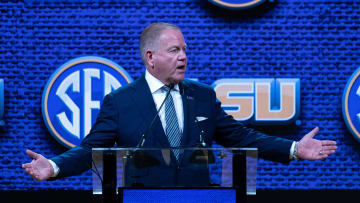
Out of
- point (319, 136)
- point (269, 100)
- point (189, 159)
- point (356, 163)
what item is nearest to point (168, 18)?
point (269, 100)

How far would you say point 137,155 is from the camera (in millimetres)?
1868

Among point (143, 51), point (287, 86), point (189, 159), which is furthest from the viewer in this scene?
point (287, 86)

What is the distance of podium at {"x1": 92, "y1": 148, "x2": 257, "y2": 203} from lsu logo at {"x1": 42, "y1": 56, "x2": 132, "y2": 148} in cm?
254

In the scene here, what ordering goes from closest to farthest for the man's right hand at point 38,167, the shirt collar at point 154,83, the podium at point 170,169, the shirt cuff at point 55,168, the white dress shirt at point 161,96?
the podium at point 170,169 → the man's right hand at point 38,167 → the shirt cuff at point 55,168 → the white dress shirt at point 161,96 → the shirt collar at point 154,83

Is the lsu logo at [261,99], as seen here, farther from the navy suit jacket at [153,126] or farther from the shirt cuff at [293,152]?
the shirt cuff at [293,152]

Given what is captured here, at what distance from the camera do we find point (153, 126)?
241 centimetres

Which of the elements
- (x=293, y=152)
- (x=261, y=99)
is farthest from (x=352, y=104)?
(x=293, y=152)

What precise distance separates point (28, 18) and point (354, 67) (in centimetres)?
266

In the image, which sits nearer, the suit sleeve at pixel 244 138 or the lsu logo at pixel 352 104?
the suit sleeve at pixel 244 138

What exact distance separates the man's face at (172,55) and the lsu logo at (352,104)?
2310mm

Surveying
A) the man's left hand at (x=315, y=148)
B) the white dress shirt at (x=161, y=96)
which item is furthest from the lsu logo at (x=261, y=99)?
the man's left hand at (x=315, y=148)

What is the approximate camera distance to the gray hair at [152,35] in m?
2.56

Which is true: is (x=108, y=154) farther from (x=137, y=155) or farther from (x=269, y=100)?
(x=269, y=100)

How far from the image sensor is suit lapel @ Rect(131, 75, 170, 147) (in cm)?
239
